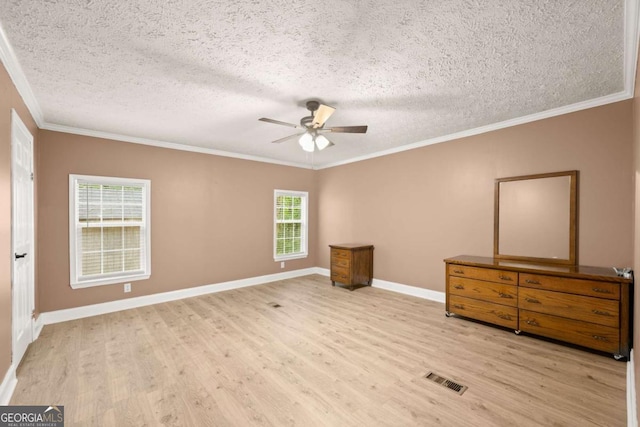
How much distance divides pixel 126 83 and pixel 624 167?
4937mm

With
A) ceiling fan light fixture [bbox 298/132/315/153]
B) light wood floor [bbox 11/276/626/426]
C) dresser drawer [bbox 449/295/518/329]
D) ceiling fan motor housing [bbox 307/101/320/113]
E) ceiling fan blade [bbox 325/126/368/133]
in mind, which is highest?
ceiling fan motor housing [bbox 307/101/320/113]

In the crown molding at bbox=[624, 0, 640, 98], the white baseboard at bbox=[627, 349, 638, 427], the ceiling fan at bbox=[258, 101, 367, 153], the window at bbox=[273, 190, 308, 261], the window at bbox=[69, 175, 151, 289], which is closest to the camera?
the crown molding at bbox=[624, 0, 640, 98]

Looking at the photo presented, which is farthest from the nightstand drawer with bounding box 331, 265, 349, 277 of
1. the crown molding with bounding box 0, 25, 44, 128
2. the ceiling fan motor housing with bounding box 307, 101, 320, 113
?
the crown molding with bounding box 0, 25, 44, 128

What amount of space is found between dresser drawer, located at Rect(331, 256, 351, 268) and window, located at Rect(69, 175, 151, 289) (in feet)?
10.1

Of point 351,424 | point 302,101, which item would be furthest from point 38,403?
point 302,101

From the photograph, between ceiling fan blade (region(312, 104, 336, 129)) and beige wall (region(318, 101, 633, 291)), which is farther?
beige wall (region(318, 101, 633, 291))

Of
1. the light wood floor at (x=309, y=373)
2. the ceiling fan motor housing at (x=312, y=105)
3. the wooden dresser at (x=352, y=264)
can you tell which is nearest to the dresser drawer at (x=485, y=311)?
the light wood floor at (x=309, y=373)

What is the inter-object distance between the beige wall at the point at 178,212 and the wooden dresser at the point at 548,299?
3610 mm

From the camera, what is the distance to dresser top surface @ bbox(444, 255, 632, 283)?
2.66 m

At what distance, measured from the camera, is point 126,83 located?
8.39ft

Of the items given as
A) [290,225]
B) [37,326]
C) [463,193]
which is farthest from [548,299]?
[37,326]

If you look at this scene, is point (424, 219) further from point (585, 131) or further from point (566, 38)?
point (566, 38)

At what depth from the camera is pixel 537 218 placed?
3438 mm

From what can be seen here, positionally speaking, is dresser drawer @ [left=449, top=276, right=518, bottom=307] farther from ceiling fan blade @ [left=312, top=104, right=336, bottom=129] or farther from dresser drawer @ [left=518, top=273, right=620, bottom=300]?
ceiling fan blade @ [left=312, top=104, right=336, bottom=129]
